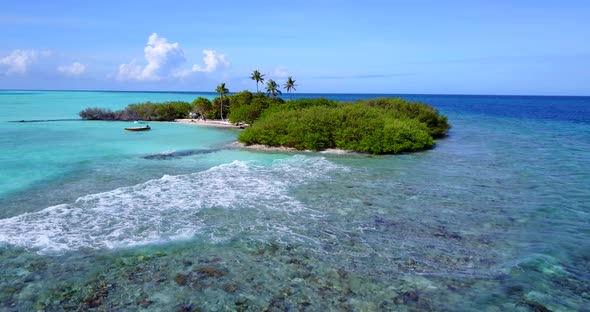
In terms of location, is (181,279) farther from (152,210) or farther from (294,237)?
(152,210)

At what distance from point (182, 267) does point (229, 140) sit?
28.7 metres

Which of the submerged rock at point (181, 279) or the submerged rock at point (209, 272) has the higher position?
the submerged rock at point (209, 272)

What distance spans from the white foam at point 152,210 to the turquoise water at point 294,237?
78mm

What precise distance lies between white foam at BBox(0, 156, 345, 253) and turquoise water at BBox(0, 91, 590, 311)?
3.1 inches

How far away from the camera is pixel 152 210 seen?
14.5 m

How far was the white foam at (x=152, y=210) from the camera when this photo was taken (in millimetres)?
11727

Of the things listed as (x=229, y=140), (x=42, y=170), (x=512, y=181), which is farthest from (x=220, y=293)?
(x=229, y=140)

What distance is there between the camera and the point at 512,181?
65.3ft

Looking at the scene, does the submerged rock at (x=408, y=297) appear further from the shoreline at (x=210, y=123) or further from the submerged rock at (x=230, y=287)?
the shoreline at (x=210, y=123)

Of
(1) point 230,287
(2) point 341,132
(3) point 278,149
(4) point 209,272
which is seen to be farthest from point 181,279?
(2) point 341,132

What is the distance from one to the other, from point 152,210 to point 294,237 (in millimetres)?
5968

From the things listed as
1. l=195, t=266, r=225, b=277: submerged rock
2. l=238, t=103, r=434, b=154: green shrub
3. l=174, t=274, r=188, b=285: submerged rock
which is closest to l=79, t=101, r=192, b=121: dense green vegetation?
l=238, t=103, r=434, b=154: green shrub

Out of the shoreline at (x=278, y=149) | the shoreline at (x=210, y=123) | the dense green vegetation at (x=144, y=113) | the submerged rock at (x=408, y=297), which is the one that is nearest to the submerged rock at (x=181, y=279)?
the submerged rock at (x=408, y=297)

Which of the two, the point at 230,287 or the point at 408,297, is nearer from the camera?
the point at 408,297
